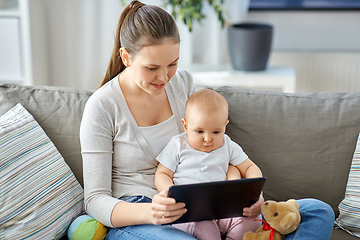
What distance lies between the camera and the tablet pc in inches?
40.0

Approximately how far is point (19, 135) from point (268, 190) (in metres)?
0.90

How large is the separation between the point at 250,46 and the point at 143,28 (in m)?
1.52

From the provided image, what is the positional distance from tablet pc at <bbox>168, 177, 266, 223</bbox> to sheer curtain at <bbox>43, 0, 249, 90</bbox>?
1.86 m

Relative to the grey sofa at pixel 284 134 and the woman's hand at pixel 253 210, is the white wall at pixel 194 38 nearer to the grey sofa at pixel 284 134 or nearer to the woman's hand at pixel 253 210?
the grey sofa at pixel 284 134

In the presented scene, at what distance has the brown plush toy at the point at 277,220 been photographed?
1.11 metres

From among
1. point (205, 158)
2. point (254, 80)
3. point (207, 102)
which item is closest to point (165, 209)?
point (205, 158)

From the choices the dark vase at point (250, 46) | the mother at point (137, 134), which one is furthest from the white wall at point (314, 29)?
the mother at point (137, 134)

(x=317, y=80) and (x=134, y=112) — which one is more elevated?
(x=134, y=112)

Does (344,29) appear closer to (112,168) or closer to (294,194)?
(294,194)

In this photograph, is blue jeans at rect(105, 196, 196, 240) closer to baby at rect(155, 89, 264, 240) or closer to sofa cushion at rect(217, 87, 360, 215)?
baby at rect(155, 89, 264, 240)

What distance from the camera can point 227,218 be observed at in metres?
1.24

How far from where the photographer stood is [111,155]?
50.4 inches

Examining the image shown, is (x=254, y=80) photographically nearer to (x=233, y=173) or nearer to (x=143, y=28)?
(x=233, y=173)

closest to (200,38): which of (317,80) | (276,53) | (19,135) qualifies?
(276,53)
